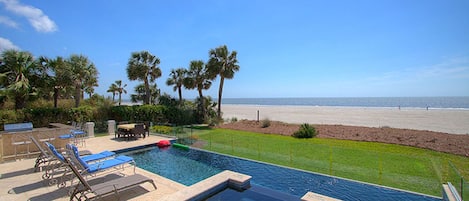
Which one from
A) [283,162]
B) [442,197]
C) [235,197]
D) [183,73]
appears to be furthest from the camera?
[183,73]

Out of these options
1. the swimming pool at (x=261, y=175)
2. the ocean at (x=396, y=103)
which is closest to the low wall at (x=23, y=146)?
the swimming pool at (x=261, y=175)

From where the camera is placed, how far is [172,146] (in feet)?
38.4

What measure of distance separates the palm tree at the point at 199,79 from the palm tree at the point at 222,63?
3.10ft

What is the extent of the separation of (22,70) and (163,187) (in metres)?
15.3

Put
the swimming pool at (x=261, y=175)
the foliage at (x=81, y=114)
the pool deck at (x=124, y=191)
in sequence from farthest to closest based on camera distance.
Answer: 1. the foliage at (x=81, y=114)
2. the swimming pool at (x=261, y=175)
3. the pool deck at (x=124, y=191)

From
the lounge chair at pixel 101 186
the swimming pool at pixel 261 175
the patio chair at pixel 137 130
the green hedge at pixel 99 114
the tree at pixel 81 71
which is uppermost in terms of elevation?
the tree at pixel 81 71

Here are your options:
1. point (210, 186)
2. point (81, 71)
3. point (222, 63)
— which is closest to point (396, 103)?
point (222, 63)

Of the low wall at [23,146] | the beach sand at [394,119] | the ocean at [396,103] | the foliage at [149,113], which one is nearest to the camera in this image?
the low wall at [23,146]

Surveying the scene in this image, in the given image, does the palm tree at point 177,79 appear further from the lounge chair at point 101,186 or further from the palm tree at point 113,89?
the palm tree at point 113,89

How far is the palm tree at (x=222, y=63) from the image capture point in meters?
21.8

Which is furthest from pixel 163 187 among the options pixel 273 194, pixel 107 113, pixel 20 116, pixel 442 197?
pixel 107 113

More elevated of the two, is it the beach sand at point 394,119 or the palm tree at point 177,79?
the palm tree at point 177,79

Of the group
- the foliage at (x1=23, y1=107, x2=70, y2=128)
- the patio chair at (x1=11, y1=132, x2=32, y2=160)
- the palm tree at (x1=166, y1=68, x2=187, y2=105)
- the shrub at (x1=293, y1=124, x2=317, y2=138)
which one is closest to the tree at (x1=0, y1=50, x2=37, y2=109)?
the foliage at (x1=23, y1=107, x2=70, y2=128)

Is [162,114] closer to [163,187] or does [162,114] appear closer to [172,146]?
[172,146]
